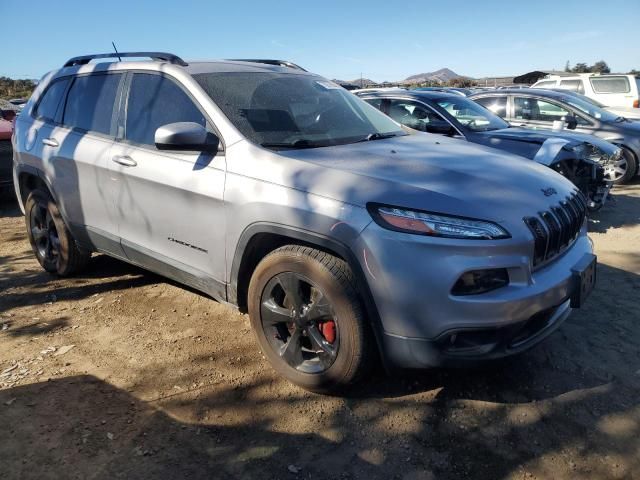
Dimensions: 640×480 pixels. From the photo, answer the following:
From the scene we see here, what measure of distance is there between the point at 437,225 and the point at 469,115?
500 centimetres

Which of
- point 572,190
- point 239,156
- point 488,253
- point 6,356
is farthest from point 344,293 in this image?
point 6,356

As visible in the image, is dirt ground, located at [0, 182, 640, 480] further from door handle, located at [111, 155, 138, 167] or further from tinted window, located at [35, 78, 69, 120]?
tinted window, located at [35, 78, 69, 120]

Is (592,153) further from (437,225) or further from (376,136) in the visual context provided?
(437,225)

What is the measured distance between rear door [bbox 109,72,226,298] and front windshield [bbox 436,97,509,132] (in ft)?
13.9

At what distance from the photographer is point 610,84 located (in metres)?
14.1

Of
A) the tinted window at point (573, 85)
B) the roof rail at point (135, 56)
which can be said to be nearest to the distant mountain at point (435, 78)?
the tinted window at point (573, 85)

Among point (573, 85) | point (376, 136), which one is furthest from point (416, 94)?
point (573, 85)

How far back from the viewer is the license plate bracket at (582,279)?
271 cm

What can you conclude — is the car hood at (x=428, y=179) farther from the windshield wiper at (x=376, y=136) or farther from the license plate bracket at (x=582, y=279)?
the license plate bracket at (x=582, y=279)

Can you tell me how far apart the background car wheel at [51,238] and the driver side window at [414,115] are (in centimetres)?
404

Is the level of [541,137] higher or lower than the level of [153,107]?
lower

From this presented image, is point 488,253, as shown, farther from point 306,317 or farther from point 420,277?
point 306,317

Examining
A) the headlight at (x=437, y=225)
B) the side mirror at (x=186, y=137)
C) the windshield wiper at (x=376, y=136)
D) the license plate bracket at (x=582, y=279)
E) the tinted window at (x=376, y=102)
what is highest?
the tinted window at (x=376, y=102)

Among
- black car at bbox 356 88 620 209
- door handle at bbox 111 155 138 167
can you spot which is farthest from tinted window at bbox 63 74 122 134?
black car at bbox 356 88 620 209
